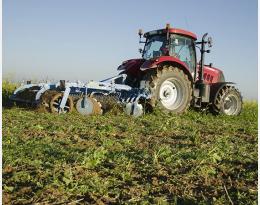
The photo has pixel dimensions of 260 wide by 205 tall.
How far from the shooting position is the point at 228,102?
1156cm

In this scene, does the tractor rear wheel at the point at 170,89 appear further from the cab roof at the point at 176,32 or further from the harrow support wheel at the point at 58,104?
the harrow support wheel at the point at 58,104

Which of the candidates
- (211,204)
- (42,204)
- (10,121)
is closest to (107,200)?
(42,204)

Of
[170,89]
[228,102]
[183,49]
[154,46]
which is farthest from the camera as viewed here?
[228,102]

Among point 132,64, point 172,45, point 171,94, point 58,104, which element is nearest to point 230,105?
point 171,94

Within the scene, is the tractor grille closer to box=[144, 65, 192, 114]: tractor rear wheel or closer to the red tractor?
the red tractor

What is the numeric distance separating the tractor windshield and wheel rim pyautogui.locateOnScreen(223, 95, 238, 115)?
2701 millimetres

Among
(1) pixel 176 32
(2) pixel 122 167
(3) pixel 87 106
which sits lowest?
(2) pixel 122 167

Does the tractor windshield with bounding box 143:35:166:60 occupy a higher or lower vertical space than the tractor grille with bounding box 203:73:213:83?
higher

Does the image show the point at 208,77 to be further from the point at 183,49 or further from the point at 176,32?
the point at 176,32

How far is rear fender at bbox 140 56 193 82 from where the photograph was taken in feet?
30.4

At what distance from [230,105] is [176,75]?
8.95ft

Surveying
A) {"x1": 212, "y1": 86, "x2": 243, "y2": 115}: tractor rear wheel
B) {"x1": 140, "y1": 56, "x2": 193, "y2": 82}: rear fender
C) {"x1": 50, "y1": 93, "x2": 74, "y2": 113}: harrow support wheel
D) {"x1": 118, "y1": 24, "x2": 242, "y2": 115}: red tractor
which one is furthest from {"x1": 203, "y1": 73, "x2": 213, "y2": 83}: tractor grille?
{"x1": 50, "y1": 93, "x2": 74, "y2": 113}: harrow support wheel

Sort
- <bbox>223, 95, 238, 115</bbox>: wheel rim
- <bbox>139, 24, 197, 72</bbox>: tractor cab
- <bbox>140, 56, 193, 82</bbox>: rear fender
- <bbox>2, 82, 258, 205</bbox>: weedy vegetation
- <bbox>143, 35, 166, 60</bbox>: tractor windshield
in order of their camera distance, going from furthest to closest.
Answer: <bbox>223, 95, 238, 115</bbox>: wheel rim
<bbox>143, 35, 166, 60</bbox>: tractor windshield
<bbox>139, 24, 197, 72</bbox>: tractor cab
<bbox>140, 56, 193, 82</bbox>: rear fender
<bbox>2, 82, 258, 205</bbox>: weedy vegetation

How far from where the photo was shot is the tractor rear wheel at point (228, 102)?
1098cm
